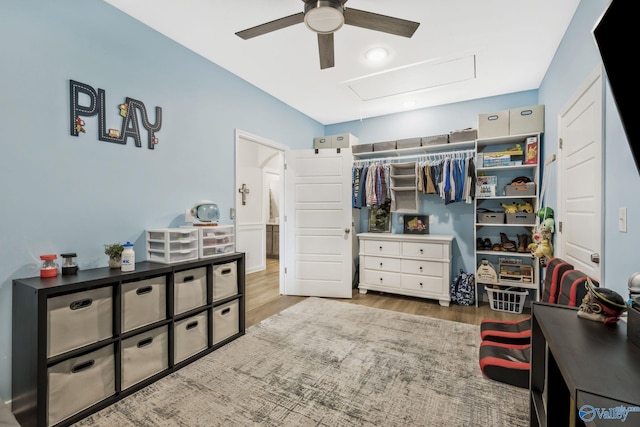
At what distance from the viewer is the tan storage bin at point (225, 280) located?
2482 mm

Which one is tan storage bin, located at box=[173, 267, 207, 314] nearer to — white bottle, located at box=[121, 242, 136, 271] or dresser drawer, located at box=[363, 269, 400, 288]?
white bottle, located at box=[121, 242, 136, 271]

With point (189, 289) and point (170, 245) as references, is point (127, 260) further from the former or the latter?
point (189, 289)

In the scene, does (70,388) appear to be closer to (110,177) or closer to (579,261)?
(110,177)

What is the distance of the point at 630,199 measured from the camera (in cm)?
141

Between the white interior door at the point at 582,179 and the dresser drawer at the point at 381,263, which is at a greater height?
the white interior door at the point at 582,179

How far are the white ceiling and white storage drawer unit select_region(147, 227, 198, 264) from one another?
1682 mm

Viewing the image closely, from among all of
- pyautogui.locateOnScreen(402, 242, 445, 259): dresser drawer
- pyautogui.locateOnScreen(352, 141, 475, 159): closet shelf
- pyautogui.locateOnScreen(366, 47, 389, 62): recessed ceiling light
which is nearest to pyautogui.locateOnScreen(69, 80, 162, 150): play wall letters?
pyautogui.locateOnScreen(366, 47, 389, 62): recessed ceiling light

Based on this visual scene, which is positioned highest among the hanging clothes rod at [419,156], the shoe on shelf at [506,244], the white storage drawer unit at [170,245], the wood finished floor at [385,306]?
the hanging clothes rod at [419,156]

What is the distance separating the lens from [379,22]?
185 centimetres

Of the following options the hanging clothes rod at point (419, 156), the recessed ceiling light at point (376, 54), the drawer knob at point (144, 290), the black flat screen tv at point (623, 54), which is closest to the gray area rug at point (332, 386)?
the drawer knob at point (144, 290)

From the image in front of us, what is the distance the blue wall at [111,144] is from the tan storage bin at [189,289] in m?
0.46

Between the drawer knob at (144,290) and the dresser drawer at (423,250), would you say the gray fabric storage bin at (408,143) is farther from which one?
the drawer knob at (144,290)

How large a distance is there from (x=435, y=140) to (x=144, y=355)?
385 cm

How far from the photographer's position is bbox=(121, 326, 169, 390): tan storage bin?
1.87 metres
